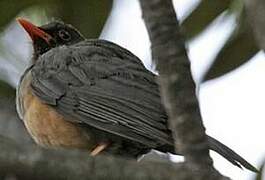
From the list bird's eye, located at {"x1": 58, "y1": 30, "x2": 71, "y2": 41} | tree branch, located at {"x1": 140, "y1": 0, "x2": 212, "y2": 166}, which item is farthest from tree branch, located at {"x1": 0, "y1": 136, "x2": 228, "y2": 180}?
bird's eye, located at {"x1": 58, "y1": 30, "x2": 71, "y2": 41}

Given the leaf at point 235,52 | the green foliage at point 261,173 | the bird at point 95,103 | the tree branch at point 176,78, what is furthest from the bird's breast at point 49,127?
the tree branch at point 176,78

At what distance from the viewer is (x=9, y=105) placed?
16.8 ft

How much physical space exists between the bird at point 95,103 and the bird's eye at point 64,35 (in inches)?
10.9

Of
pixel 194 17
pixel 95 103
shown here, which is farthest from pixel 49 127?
pixel 194 17

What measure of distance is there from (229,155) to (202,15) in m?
0.98

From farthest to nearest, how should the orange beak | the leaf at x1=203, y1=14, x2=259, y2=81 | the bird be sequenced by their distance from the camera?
1. the orange beak
2. the leaf at x1=203, y1=14, x2=259, y2=81
3. the bird

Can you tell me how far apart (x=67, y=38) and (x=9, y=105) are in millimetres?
691

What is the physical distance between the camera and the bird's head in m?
5.36

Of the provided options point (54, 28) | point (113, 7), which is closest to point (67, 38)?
point (54, 28)

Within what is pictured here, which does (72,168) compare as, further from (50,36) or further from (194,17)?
(50,36)

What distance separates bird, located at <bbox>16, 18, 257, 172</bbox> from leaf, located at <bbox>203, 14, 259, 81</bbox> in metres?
0.36

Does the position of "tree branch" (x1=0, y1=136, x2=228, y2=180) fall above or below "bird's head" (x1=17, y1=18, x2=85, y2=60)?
above

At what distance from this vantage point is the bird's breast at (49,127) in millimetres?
4246

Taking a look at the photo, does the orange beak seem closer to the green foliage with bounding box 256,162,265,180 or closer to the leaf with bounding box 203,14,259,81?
the leaf with bounding box 203,14,259,81
